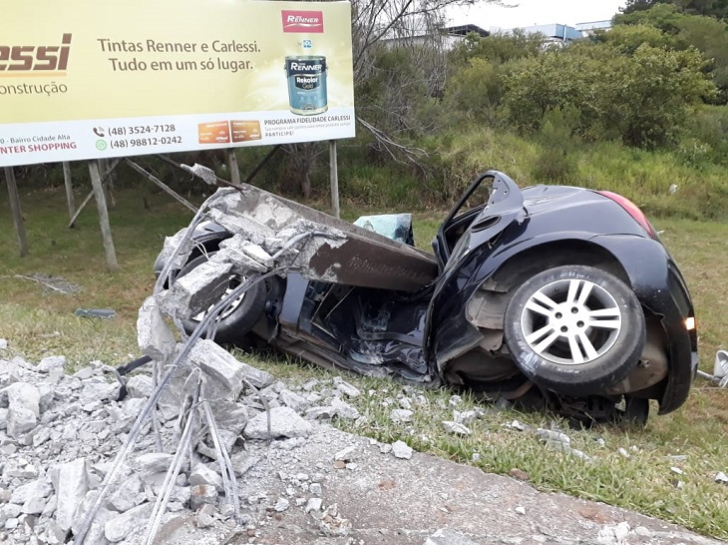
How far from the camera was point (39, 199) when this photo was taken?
46.2 feet

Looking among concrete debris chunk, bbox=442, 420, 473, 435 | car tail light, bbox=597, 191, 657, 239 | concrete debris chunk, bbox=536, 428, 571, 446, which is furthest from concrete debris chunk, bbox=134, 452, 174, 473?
car tail light, bbox=597, 191, 657, 239

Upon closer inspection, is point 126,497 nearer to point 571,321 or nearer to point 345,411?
point 345,411

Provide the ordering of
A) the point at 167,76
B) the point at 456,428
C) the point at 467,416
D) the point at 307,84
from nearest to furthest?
the point at 456,428
the point at 467,416
the point at 167,76
the point at 307,84

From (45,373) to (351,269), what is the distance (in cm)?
182

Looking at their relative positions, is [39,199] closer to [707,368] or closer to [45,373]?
[45,373]

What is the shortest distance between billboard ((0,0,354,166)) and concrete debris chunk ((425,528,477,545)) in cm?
725

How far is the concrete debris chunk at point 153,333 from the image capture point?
7.60 ft

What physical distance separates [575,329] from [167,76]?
6.77 metres

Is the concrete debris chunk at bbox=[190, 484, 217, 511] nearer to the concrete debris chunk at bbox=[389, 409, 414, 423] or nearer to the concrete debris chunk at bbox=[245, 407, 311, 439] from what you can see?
the concrete debris chunk at bbox=[245, 407, 311, 439]

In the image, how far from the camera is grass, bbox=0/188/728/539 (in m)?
2.45

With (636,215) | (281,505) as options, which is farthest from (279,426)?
(636,215)

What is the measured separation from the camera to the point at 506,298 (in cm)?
348

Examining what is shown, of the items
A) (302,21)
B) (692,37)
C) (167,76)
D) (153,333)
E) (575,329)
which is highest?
(692,37)

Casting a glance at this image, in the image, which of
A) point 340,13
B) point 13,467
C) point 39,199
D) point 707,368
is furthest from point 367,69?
point 13,467
